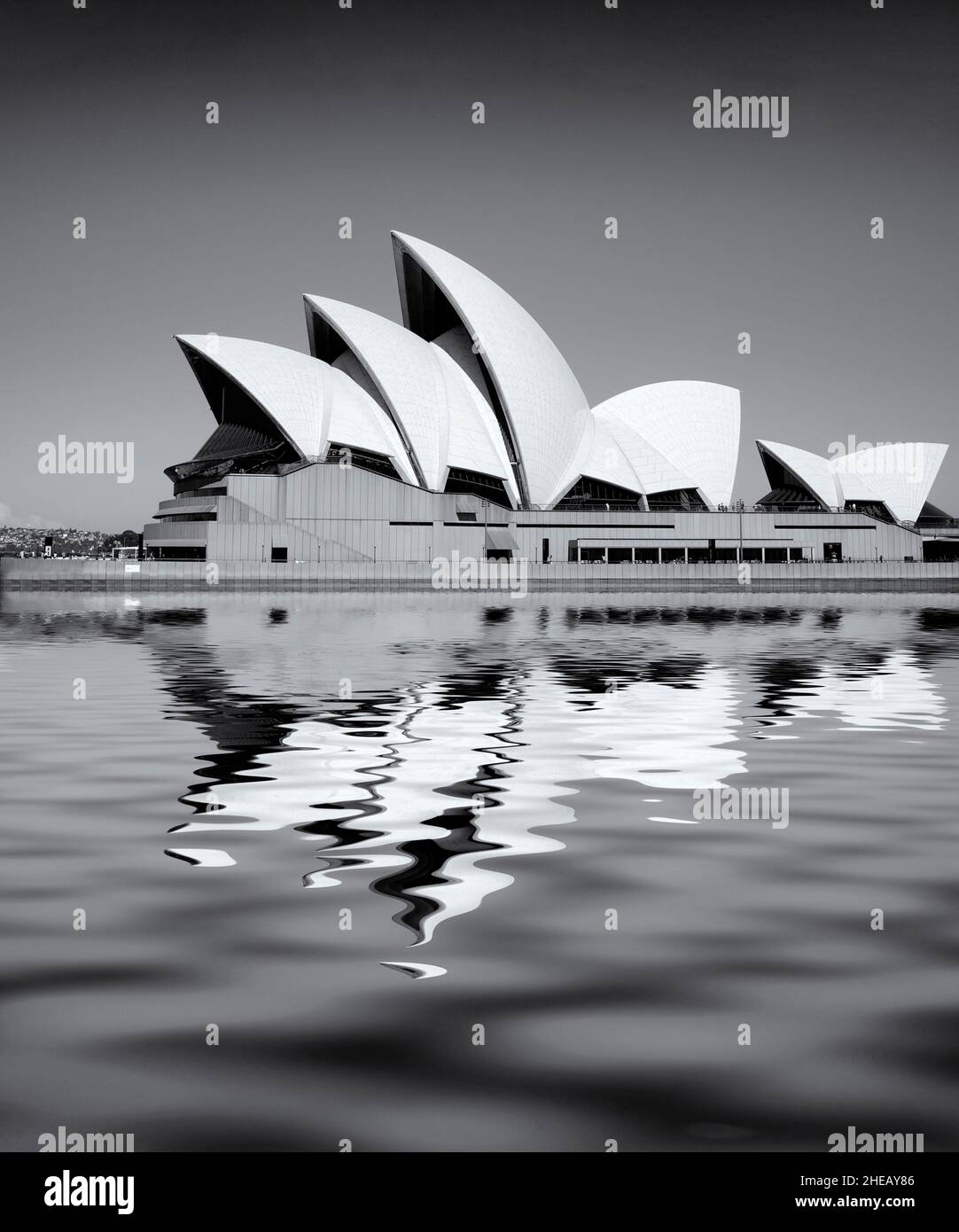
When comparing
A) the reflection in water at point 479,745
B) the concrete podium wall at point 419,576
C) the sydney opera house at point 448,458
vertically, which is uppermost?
the sydney opera house at point 448,458

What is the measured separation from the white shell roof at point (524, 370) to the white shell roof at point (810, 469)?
19.5m

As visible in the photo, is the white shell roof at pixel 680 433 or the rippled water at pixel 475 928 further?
the white shell roof at pixel 680 433

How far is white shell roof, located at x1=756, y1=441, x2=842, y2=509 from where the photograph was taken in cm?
8925

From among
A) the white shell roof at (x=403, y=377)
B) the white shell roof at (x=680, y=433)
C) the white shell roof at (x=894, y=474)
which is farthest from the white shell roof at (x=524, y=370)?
the white shell roof at (x=894, y=474)

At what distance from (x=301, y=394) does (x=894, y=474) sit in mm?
53954

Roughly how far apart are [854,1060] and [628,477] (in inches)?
3020

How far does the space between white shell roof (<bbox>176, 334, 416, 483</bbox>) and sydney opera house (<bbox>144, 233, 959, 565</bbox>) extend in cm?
11

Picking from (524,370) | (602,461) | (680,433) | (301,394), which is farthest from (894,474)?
(301,394)

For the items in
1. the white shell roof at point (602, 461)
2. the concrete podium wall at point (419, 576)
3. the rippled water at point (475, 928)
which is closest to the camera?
the rippled water at point (475, 928)

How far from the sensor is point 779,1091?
11.6ft

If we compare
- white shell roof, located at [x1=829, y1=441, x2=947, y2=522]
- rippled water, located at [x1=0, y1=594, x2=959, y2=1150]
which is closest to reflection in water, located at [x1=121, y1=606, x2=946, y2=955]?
rippled water, located at [x1=0, y1=594, x2=959, y2=1150]

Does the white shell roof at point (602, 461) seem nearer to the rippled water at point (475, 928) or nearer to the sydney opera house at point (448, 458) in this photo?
the sydney opera house at point (448, 458)

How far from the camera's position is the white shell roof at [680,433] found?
3184 inches

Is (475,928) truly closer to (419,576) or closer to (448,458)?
(419,576)
